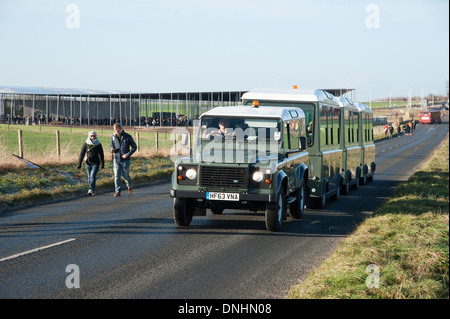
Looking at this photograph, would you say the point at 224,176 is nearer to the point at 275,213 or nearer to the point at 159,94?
the point at 275,213

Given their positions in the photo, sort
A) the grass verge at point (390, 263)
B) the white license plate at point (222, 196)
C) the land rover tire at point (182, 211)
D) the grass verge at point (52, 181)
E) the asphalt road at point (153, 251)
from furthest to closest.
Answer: the grass verge at point (52, 181), the land rover tire at point (182, 211), the white license plate at point (222, 196), the asphalt road at point (153, 251), the grass verge at point (390, 263)

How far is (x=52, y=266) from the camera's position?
8.14 metres

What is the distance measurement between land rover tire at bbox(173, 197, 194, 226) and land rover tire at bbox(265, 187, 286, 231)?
5.14 feet

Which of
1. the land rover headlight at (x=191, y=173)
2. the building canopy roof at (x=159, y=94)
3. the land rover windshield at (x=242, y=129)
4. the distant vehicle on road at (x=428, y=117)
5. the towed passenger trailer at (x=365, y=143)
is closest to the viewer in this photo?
the land rover headlight at (x=191, y=173)

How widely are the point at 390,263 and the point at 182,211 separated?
473 centimetres

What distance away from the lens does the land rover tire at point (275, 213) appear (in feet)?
35.9

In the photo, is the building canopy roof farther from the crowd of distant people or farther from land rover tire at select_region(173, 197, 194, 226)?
land rover tire at select_region(173, 197, 194, 226)

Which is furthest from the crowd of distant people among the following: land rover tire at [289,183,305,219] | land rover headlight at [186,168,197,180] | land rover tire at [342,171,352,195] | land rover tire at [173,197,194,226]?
land rover headlight at [186,168,197,180]

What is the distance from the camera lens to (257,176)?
10.8 m

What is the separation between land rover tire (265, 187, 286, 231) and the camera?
35.9ft

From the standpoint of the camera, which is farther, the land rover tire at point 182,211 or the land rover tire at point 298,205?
the land rover tire at point 298,205

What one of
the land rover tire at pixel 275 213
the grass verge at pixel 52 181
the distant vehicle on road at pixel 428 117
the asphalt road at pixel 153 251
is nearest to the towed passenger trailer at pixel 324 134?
the asphalt road at pixel 153 251

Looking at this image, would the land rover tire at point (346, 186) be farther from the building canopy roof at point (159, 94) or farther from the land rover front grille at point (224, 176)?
the building canopy roof at point (159, 94)

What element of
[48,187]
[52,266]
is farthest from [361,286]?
[48,187]
